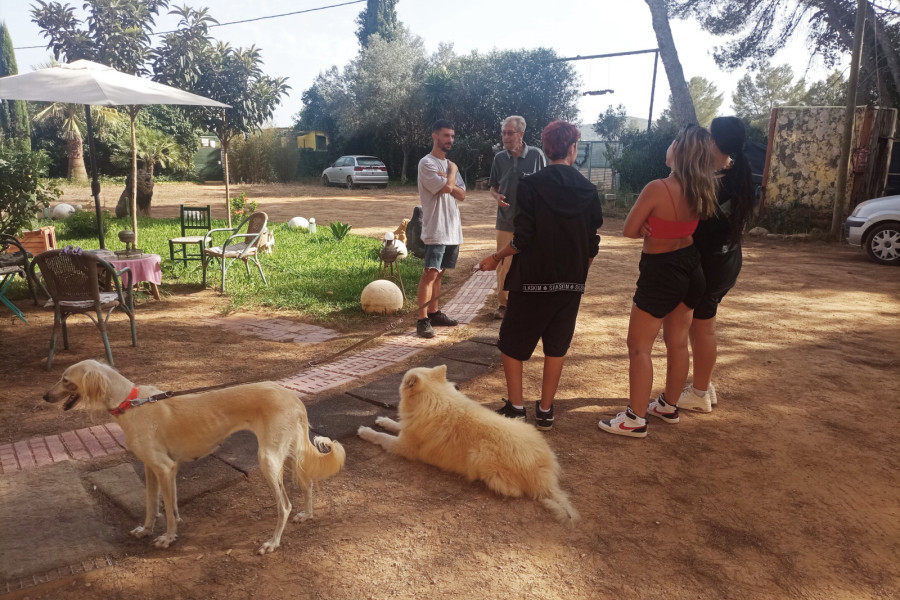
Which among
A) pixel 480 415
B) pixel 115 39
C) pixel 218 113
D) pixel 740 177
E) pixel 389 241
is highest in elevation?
pixel 115 39

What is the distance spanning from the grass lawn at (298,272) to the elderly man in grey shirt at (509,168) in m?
1.89

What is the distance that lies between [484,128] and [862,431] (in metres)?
28.8

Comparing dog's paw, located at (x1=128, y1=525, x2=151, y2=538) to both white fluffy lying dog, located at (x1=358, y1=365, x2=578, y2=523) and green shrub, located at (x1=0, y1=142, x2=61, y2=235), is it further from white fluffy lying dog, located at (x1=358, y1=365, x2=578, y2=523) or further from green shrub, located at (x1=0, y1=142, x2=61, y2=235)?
green shrub, located at (x1=0, y1=142, x2=61, y2=235)

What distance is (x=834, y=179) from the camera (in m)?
13.9

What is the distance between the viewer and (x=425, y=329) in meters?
6.01

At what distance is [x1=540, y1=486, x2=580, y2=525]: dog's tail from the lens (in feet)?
9.37

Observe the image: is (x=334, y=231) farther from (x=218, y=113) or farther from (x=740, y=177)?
(x=740, y=177)

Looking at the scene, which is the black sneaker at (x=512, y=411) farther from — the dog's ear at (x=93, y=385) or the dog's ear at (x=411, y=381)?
the dog's ear at (x=93, y=385)

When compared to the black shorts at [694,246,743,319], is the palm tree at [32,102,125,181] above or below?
above

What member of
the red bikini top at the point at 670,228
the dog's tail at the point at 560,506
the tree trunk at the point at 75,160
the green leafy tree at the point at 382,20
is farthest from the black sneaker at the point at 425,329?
the green leafy tree at the point at 382,20

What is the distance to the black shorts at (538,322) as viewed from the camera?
3.61m

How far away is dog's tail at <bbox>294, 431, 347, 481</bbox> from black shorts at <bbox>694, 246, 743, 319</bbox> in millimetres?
2519

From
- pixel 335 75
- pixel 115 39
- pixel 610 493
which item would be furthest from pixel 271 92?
pixel 335 75

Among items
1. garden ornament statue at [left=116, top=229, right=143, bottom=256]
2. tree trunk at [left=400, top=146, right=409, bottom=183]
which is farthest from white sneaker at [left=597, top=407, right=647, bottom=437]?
tree trunk at [left=400, top=146, right=409, bottom=183]
